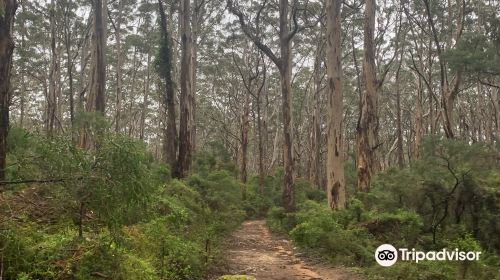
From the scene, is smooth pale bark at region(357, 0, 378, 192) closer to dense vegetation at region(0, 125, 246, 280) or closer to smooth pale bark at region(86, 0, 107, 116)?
smooth pale bark at region(86, 0, 107, 116)

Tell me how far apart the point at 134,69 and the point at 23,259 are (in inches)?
1166

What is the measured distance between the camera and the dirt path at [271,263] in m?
6.91

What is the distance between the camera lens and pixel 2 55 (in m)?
7.27

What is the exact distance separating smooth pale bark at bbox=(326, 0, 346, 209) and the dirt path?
1.71 m

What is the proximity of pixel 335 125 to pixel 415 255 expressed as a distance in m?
4.15

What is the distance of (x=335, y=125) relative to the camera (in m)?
11.1

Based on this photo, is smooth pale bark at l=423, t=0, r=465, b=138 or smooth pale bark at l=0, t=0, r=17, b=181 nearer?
smooth pale bark at l=0, t=0, r=17, b=181

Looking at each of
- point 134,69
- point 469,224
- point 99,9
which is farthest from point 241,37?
point 469,224

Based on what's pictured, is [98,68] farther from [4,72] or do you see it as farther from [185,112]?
[4,72]

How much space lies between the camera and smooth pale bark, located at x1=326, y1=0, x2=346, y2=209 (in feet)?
35.9

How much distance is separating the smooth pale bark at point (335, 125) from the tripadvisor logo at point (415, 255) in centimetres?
283

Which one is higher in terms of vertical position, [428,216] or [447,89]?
[447,89]

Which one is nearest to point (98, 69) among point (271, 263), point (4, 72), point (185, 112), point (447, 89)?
point (185, 112)

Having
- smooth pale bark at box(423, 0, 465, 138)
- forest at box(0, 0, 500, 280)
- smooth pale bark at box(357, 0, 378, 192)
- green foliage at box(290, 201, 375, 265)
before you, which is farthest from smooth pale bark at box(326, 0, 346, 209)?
smooth pale bark at box(423, 0, 465, 138)
